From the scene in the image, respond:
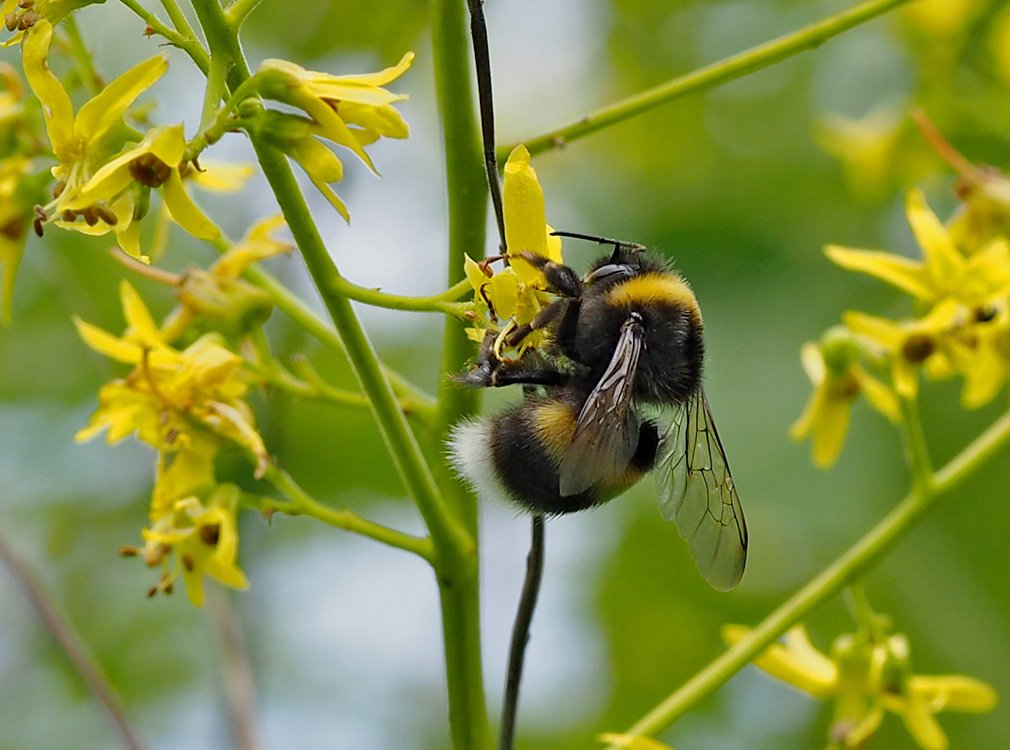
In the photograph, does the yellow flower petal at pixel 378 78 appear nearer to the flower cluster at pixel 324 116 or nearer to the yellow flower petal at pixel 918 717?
the flower cluster at pixel 324 116

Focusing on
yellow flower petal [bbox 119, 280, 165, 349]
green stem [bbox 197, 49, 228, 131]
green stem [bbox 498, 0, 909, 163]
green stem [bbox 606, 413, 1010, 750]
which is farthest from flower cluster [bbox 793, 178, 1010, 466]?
green stem [bbox 197, 49, 228, 131]

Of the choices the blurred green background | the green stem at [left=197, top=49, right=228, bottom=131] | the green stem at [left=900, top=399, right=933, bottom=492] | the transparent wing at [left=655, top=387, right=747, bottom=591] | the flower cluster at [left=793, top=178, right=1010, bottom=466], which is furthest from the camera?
the blurred green background

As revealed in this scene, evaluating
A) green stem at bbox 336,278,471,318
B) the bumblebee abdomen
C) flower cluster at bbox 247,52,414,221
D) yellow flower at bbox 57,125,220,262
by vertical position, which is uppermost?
flower cluster at bbox 247,52,414,221

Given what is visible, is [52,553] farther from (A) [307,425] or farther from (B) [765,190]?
(B) [765,190]

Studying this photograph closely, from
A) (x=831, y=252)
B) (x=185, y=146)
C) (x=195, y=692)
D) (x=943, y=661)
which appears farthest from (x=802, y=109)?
(x=185, y=146)

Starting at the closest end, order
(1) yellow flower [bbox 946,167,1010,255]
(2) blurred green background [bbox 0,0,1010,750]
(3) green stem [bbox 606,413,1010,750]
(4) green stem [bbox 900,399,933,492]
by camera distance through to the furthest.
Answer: (3) green stem [bbox 606,413,1010,750]
(4) green stem [bbox 900,399,933,492]
(1) yellow flower [bbox 946,167,1010,255]
(2) blurred green background [bbox 0,0,1010,750]

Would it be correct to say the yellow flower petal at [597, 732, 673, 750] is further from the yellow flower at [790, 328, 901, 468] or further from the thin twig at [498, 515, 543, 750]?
the yellow flower at [790, 328, 901, 468]

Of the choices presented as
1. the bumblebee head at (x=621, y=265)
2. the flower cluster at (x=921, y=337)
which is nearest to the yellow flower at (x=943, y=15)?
the flower cluster at (x=921, y=337)
